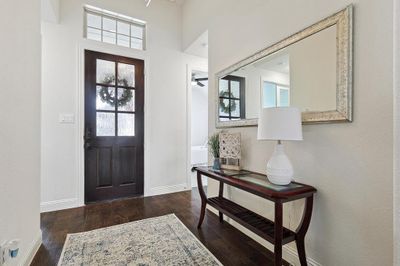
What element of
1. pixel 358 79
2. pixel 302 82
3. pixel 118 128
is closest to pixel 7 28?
pixel 118 128

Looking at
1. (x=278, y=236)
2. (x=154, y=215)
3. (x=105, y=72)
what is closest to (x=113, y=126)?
(x=105, y=72)

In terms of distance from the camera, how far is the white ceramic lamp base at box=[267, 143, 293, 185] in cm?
140

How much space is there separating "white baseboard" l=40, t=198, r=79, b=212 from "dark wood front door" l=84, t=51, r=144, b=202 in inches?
6.8

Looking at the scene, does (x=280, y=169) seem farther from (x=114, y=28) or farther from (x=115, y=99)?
(x=114, y=28)

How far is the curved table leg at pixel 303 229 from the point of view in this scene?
137 cm

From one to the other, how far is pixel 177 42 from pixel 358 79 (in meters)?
3.02

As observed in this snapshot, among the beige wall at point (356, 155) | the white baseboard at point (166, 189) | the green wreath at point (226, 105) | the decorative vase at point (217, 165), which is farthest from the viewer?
the white baseboard at point (166, 189)

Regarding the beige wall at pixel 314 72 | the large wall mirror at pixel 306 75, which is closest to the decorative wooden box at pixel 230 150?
the large wall mirror at pixel 306 75

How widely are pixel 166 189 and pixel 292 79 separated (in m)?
2.66

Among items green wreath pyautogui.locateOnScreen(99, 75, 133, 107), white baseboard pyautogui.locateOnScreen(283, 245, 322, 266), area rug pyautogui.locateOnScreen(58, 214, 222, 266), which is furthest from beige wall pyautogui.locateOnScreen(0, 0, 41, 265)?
white baseboard pyautogui.locateOnScreen(283, 245, 322, 266)

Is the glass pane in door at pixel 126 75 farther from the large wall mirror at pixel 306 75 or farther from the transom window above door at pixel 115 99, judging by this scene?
the large wall mirror at pixel 306 75

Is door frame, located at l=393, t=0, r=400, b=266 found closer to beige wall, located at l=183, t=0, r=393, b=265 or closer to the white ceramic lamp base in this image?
beige wall, located at l=183, t=0, r=393, b=265

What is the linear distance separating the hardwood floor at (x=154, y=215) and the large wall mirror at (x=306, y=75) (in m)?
1.17

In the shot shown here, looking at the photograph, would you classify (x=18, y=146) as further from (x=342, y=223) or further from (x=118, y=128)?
(x=342, y=223)
